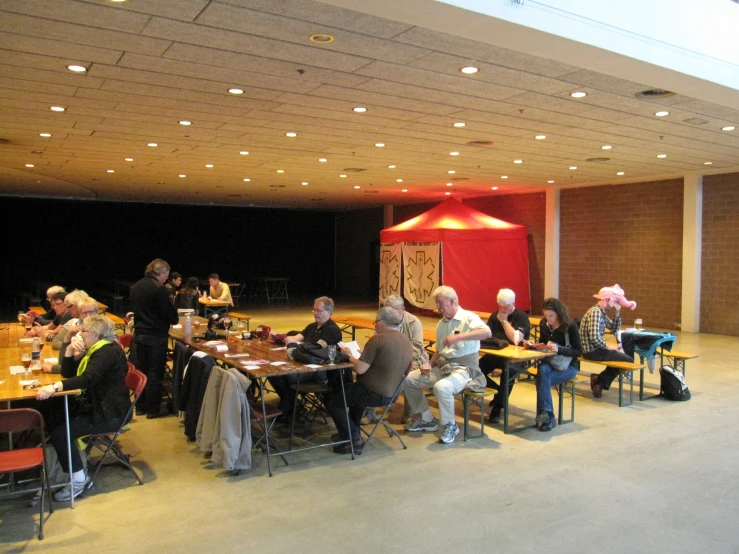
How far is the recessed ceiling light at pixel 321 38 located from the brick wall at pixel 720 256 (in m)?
9.23

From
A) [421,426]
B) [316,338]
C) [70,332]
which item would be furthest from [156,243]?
[421,426]

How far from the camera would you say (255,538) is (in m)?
3.22

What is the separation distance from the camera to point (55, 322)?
19.5ft

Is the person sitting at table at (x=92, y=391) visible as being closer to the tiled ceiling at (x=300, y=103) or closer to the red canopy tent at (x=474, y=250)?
the tiled ceiling at (x=300, y=103)

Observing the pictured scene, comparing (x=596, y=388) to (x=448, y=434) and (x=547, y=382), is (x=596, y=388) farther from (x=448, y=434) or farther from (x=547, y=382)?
(x=448, y=434)

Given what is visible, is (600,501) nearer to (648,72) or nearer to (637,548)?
(637,548)

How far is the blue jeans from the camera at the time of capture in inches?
202

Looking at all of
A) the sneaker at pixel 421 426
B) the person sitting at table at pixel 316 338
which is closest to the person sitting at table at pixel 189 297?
the person sitting at table at pixel 316 338

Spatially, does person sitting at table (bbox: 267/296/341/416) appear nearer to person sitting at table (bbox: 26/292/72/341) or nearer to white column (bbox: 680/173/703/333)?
person sitting at table (bbox: 26/292/72/341)

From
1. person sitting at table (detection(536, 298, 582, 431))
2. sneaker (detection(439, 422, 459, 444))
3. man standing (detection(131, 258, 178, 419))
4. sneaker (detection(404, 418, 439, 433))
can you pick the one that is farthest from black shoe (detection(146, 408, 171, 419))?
person sitting at table (detection(536, 298, 582, 431))

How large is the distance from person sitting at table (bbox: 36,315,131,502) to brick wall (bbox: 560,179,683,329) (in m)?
10.7

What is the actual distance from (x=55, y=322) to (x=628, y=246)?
1047cm

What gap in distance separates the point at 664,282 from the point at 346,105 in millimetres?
8427

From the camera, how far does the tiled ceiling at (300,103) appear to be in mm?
3963
